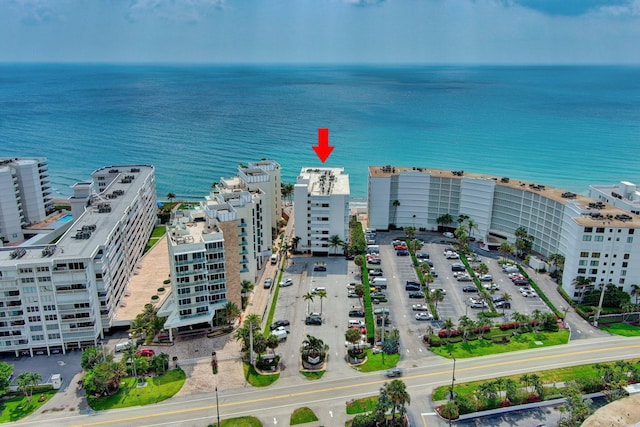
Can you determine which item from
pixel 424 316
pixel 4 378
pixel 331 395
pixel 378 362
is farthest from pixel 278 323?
pixel 4 378

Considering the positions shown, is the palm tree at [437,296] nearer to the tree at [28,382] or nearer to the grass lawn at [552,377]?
the grass lawn at [552,377]

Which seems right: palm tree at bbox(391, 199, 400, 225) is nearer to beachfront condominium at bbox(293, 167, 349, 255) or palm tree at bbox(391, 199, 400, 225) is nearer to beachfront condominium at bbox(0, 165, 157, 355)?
beachfront condominium at bbox(293, 167, 349, 255)

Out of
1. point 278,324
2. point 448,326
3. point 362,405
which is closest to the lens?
point 362,405

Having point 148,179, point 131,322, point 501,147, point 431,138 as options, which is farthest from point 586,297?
point 431,138

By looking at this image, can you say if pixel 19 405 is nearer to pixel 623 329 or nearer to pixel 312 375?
pixel 312 375

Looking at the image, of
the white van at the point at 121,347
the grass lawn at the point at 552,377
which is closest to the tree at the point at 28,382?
the white van at the point at 121,347

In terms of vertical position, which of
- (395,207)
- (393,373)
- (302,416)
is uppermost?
(395,207)
